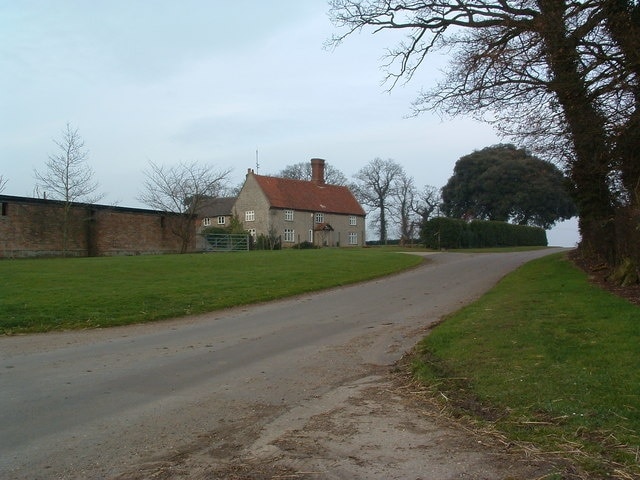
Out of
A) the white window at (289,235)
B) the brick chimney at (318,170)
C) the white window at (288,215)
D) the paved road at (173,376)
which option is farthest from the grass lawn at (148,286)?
the brick chimney at (318,170)

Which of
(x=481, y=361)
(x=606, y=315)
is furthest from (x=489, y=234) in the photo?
(x=481, y=361)

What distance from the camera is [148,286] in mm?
18938

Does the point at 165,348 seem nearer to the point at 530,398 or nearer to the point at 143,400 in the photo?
the point at 143,400

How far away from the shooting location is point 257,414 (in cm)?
632

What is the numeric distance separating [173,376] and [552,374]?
5034 mm

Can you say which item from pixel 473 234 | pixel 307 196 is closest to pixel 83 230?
pixel 307 196

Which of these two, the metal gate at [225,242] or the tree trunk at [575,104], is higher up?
the tree trunk at [575,104]

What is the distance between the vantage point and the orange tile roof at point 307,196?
65.8 meters

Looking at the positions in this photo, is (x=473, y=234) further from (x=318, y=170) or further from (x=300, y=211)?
(x=318, y=170)

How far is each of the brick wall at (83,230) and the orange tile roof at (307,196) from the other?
14.6 meters

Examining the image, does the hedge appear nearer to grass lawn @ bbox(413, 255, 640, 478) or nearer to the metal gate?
the metal gate

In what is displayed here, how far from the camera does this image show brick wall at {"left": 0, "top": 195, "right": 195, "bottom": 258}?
135ft

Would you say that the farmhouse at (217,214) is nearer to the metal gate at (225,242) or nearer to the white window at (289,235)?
the white window at (289,235)

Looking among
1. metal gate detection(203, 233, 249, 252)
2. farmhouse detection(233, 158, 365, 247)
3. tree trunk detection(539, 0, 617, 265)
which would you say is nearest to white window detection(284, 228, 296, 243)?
farmhouse detection(233, 158, 365, 247)
